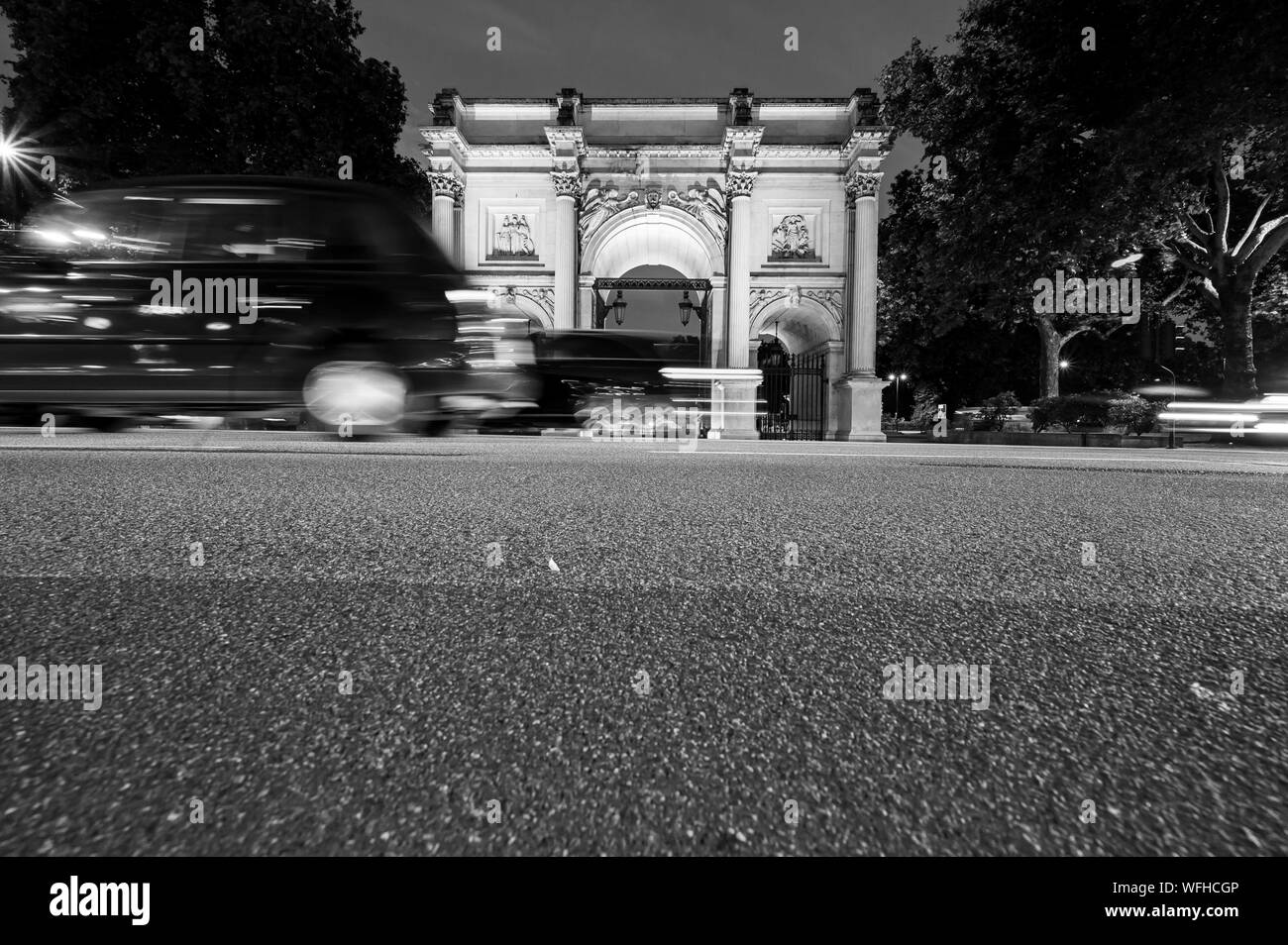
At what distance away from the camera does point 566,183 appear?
25.5 meters

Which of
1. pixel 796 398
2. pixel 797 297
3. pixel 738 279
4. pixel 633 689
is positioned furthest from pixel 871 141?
pixel 633 689

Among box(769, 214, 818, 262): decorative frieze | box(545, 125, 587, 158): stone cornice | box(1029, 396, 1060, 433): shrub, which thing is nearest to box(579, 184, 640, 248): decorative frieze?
box(545, 125, 587, 158): stone cornice

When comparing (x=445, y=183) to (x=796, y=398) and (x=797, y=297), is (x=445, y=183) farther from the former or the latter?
(x=796, y=398)

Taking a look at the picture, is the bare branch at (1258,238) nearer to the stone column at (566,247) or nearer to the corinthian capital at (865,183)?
the corinthian capital at (865,183)

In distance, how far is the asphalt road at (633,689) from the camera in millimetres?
959

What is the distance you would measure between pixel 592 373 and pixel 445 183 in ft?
53.2

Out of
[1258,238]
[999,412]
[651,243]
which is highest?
[651,243]

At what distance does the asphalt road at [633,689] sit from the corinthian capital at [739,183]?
79.8ft

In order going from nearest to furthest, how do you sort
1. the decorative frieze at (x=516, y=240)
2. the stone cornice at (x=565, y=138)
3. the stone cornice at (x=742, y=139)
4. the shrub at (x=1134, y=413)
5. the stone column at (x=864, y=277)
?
the shrub at (x=1134, y=413) → the stone cornice at (x=742, y=139) → the stone cornice at (x=565, y=138) → the stone column at (x=864, y=277) → the decorative frieze at (x=516, y=240)

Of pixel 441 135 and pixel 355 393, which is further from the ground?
pixel 441 135

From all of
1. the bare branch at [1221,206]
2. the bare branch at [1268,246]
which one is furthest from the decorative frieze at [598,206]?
the bare branch at [1268,246]

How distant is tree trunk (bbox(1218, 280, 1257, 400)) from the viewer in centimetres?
1975

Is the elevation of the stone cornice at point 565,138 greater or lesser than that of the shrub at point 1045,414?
greater
